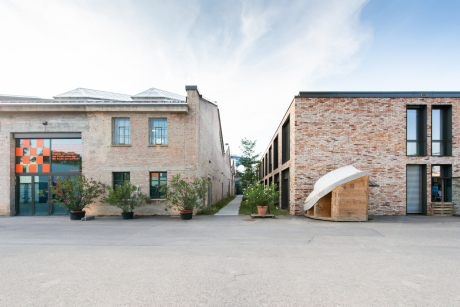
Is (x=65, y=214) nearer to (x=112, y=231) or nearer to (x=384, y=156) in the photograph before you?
(x=112, y=231)

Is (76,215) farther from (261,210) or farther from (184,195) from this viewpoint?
(261,210)

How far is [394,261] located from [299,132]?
8.78 metres

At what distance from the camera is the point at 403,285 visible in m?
4.40

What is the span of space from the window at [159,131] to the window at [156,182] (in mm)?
1800

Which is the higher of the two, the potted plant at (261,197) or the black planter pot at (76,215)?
the potted plant at (261,197)

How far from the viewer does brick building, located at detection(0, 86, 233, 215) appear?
1366 cm

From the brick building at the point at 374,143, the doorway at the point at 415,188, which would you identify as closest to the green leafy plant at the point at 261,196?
the brick building at the point at 374,143

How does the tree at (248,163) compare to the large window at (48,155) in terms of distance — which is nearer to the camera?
the large window at (48,155)

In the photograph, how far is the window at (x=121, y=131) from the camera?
14.0 m

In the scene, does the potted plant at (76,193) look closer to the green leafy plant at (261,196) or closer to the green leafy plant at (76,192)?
the green leafy plant at (76,192)

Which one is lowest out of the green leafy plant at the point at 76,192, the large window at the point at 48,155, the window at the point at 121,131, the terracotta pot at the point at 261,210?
the terracotta pot at the point at 261,210

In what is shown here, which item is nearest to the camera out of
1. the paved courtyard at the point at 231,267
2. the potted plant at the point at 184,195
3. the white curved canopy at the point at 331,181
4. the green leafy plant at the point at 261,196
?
the paved courtyard at the point at 231,267

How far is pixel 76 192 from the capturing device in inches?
502

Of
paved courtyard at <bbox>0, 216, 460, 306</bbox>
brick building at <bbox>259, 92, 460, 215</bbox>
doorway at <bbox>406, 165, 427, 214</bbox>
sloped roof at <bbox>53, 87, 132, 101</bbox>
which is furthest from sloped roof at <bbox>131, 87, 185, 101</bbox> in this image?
doorway at <bbox>406, 165, 427, 214</bbox>
